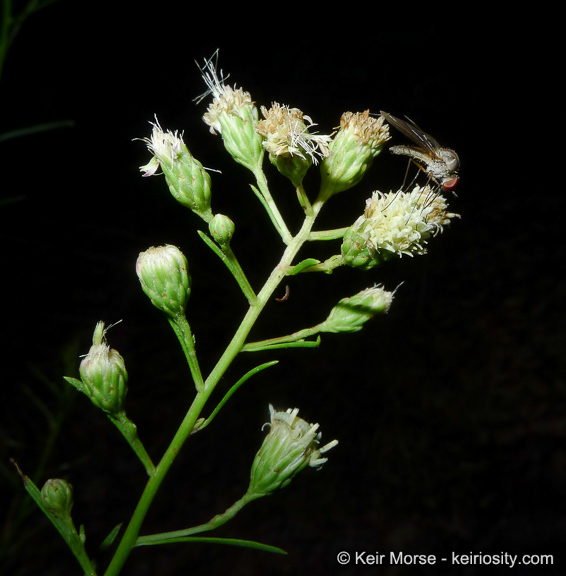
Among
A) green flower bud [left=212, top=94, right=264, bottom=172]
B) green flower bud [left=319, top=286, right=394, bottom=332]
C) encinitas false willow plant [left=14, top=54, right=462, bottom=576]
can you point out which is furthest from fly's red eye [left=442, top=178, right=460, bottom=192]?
green flower bud [left=212, top=94, right=264, bottom=172]

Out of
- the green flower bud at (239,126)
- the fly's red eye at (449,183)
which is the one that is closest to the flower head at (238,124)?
the green flower bud at (239,126)

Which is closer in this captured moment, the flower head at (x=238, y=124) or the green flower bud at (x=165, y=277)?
the green flower bud at (x=165, y=277)

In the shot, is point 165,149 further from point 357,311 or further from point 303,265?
point 357,311

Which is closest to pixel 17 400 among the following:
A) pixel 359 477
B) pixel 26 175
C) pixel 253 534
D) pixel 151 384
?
pixel 151 384

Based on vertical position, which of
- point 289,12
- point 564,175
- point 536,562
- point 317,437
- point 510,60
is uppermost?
point 289,12

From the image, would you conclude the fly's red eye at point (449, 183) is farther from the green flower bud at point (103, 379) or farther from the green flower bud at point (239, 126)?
the green flower bud at point (103, 379)

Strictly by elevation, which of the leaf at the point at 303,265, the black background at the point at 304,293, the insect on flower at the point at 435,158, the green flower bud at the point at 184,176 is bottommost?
the black background at the point at 304,293

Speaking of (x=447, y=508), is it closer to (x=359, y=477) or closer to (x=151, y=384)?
(x=359, y=477)

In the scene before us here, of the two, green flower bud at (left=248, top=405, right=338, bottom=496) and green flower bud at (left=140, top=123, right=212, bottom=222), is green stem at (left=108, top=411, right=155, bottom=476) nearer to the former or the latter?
green flower bud at (left=248, top=405, right=338, bottom=496)
